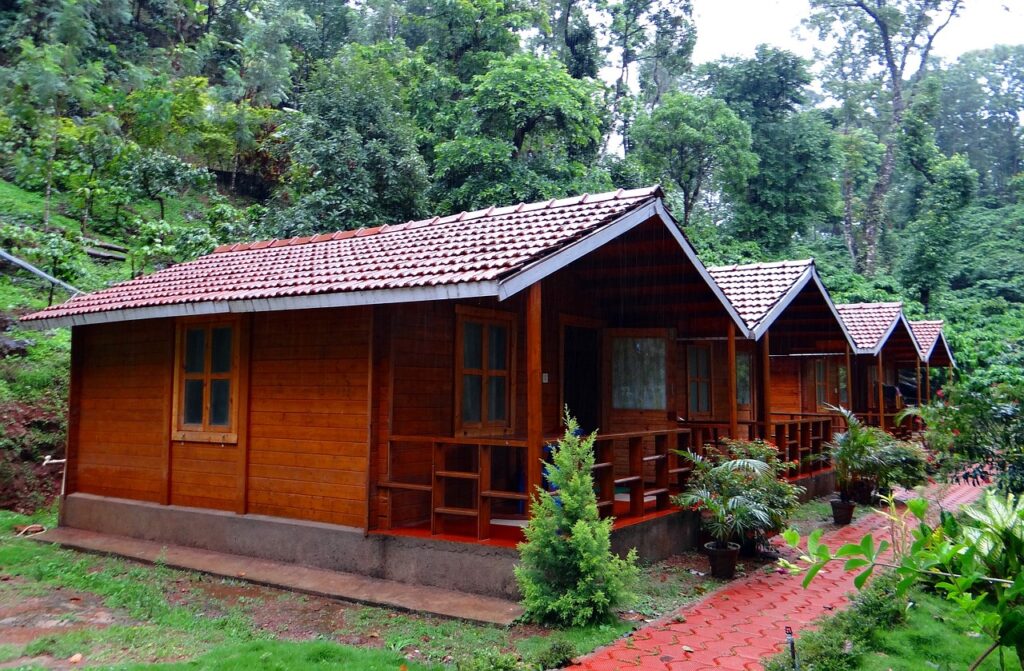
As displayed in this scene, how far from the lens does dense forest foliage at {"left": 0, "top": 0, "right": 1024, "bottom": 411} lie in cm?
1856

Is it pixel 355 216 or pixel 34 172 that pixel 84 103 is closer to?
pixel 34 172

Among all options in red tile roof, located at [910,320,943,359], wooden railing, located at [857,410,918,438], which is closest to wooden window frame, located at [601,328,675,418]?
wooden railing, located at [857,410,918,438]

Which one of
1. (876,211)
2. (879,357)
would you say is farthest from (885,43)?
(879,357)

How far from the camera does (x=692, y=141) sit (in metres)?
26.4

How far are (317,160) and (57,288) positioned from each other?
243 inches

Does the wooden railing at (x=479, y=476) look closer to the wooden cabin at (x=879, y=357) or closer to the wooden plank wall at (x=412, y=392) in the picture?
the wooden plank wall at (x=412, y=392)

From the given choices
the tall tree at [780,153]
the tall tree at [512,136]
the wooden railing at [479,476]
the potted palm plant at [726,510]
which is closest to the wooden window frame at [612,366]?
the wooden railing at [479,476]

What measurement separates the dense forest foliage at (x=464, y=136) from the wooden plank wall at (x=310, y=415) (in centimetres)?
750

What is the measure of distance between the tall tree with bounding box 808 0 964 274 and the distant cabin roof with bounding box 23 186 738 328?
29790 millimetres

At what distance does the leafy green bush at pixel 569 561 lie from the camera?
5.67 metres

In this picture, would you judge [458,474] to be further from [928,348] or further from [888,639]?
[928,348]

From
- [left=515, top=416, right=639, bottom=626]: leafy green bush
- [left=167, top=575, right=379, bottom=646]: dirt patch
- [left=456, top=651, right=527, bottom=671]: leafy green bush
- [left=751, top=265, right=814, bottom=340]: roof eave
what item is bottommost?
[left=167, top=575, right=379, bottom=646]: dirt patch

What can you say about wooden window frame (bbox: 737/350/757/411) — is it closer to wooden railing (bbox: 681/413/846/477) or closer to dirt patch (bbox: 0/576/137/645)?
wooden railing (bbox: 681/413/846/477)

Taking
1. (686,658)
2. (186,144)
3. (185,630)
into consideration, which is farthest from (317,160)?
A: (686,658)
